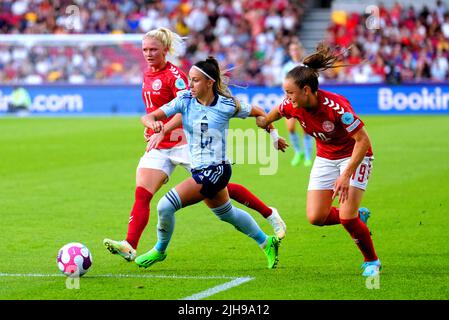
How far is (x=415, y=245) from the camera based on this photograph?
31.6 feet

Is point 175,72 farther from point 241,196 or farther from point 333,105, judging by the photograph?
point 333,105

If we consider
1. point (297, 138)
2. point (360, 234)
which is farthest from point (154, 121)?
point (297, 138)

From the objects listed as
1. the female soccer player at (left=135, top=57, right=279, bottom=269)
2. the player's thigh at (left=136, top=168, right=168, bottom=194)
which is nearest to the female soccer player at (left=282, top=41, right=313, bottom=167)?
the player's thigh at (left=136, top=168, right=168, bottom=194)

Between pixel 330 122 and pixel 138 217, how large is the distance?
79.5 inches

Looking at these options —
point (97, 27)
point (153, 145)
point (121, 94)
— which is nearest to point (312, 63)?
point (153, 145)

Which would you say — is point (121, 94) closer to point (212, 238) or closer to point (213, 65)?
point (212, 238)

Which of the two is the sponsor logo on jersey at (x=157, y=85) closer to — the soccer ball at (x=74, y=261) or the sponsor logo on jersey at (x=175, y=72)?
the sponsor logo on jersey at (x=175, y=72)

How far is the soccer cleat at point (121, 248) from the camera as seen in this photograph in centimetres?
827

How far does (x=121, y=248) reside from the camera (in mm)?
8359

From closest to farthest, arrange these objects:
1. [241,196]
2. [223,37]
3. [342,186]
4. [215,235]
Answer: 1. [342,186]
2. [241,196]
3. [215,235]
4. [223,37]

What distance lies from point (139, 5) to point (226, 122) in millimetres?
29434

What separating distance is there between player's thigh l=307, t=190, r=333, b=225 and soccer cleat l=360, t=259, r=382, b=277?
62cm

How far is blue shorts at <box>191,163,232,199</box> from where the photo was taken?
8109 millimetres

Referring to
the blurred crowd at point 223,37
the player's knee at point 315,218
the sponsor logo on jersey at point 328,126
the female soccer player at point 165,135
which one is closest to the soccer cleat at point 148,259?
the female soccer player at point 165,135
